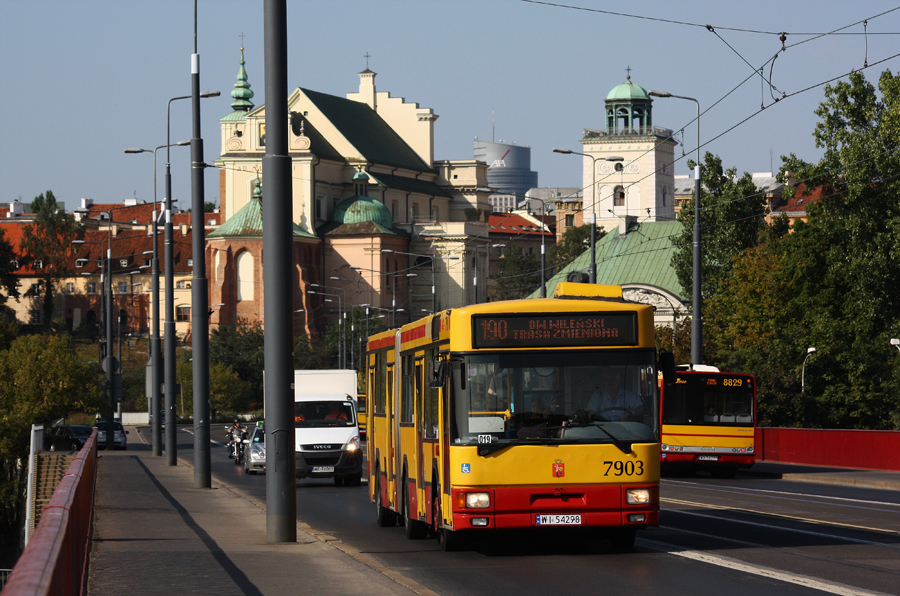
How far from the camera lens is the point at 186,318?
136m

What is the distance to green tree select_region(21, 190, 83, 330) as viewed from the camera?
138 m

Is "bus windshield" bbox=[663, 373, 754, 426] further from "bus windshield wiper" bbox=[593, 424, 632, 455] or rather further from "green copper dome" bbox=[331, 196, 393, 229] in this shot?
"green copper dome" bbox=[331, 196, 393, 229]

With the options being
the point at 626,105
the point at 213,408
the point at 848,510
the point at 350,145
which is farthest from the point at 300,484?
the point at 626,105

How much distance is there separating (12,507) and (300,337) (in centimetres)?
6529

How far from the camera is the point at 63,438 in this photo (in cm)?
4756

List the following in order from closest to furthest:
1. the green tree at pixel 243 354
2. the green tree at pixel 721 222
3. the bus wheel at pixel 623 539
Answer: the bus wheel at pixel 623 539 < the green tree at pixel 721 222 < the green tree at pixel 243 354

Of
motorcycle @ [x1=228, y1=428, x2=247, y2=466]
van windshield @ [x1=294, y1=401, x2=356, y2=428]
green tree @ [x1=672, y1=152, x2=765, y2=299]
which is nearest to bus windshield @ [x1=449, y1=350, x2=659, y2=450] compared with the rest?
van windshield @ [x1=294, y1=401, x2=356, y2=428]

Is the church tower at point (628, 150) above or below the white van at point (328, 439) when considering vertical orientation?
above

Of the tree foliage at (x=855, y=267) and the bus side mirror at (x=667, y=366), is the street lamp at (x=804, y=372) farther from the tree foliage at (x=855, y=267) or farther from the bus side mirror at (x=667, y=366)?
the bus side mirror at (x=667, y=366)

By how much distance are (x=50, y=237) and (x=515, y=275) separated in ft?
156

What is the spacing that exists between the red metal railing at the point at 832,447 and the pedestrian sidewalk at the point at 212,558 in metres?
18.1

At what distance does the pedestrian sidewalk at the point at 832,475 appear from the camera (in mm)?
29750

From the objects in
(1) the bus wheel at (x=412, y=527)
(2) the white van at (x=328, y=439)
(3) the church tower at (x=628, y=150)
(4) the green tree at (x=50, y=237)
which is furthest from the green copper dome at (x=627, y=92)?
(1) the bus wheel at (x=412, y=527)

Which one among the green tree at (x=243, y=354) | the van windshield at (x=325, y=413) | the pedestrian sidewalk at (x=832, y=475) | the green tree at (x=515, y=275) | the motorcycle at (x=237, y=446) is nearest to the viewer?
the pedestrian sidewalk at (x=832, y=475)
